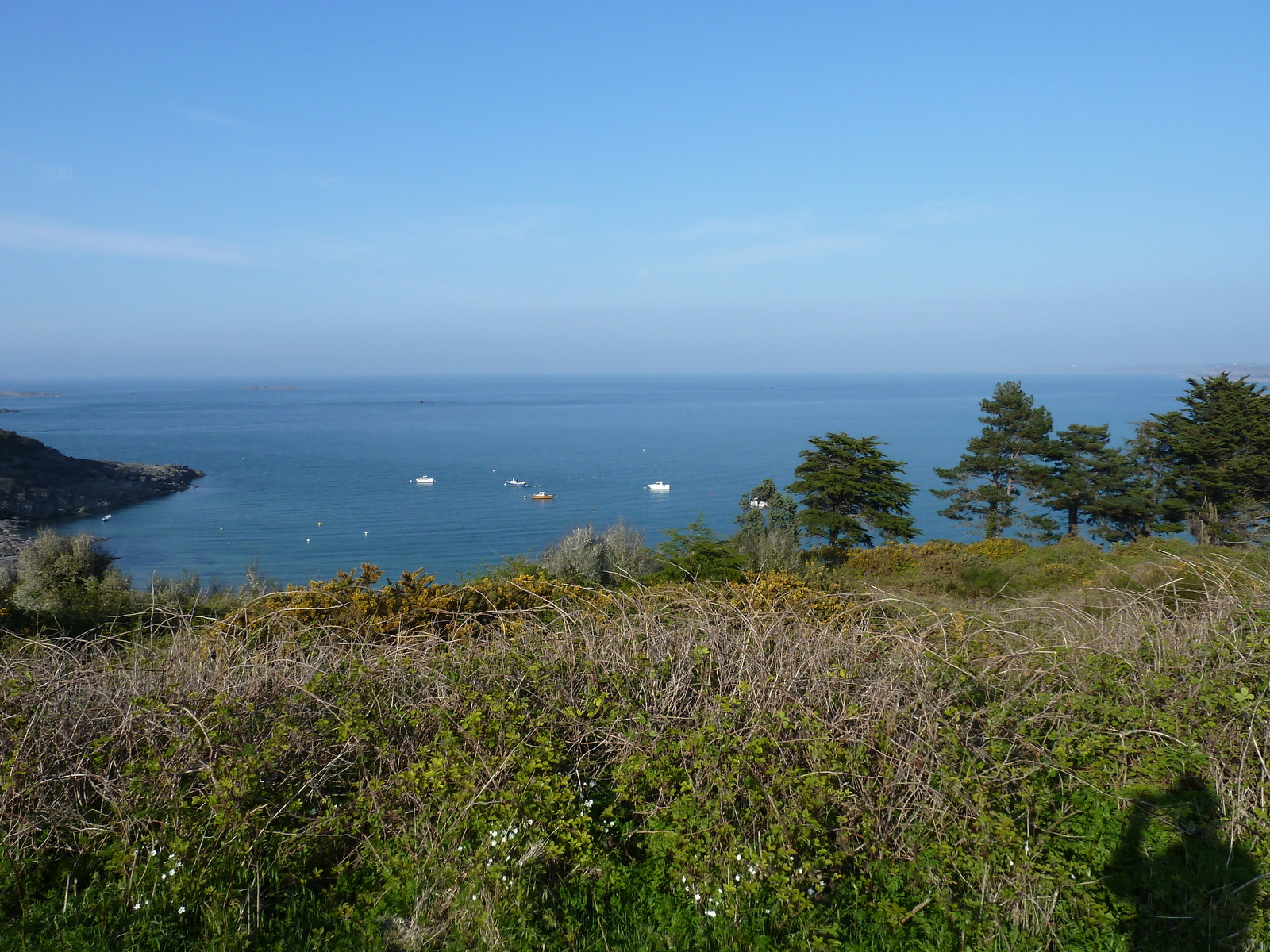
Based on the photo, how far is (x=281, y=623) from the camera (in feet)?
16.8

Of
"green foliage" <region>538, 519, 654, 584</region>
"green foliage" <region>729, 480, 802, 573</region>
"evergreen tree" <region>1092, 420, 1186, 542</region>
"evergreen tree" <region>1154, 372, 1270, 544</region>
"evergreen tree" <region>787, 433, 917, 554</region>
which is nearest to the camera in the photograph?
"green foliage" <region>538, 519, 654, 584</region>

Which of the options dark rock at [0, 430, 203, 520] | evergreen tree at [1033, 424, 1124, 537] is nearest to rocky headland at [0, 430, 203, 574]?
dark rock at [0, 430, 203, 520]

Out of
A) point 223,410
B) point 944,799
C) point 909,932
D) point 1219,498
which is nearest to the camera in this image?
point 909,932

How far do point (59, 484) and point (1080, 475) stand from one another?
68.5 meters

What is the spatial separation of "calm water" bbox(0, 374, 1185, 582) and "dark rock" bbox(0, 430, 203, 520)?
2145mm

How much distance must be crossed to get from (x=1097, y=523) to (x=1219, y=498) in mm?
6325

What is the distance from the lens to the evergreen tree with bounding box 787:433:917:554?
3044cm

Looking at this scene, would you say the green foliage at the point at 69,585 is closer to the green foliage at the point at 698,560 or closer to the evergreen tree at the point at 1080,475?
the green foliage at the point at 698,560

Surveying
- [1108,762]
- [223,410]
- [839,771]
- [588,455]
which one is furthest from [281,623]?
[223,410]

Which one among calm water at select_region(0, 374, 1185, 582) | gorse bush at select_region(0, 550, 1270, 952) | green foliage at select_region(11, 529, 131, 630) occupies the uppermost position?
gorse bush at select_region(0, 550, 1270, 952)

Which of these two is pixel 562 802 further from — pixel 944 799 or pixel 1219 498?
pixel 1219 498

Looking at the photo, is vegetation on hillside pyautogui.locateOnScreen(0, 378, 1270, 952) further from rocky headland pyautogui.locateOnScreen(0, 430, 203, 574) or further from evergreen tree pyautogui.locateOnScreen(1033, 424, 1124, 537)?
rocky headland pyautogui.locateOnScreen(0, 430, 203, 574)

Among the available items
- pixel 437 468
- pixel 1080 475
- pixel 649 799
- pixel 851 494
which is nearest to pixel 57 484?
pixel 437 468

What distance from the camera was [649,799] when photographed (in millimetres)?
3545
